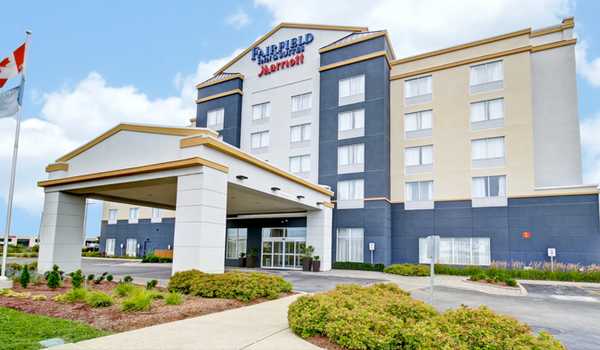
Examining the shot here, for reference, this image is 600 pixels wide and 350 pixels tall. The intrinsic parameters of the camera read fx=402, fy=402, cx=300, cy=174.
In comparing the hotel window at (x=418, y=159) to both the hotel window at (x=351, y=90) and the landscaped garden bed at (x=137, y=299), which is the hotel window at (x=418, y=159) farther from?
the landscaped garden bed at (x=137, y=299)

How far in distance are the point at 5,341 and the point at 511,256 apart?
27.2 metres

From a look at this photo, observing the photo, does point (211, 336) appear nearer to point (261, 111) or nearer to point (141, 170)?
point (141, 170)

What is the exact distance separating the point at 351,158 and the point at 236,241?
11.8 meters

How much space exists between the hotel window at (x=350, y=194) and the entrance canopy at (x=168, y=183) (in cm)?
676

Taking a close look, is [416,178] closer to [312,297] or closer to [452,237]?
[452,237]

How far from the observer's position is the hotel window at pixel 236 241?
3303 centimetres

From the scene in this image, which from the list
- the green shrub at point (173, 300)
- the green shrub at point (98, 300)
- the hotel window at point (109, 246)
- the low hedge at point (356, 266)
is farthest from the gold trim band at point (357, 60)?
the hotel window at point (109, 246)

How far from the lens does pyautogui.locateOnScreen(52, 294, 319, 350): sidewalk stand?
6.79 m

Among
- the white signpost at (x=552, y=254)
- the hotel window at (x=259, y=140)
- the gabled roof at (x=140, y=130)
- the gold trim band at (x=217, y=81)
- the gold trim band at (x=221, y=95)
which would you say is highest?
the gold trim band at (x=217, y=81)

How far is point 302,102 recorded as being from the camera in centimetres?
3403

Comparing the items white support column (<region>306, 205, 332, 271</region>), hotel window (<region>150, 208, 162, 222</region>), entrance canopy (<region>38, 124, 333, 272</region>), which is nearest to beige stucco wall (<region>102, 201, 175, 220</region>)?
hotel window (<region>150, 208, 162, 222</region>)

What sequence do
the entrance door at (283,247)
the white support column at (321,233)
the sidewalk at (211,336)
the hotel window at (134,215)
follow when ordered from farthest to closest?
the hotel window at (134,215) → the entrance door at (283,247) → the white support column at (321,233) → the sidewalk at (211,336)

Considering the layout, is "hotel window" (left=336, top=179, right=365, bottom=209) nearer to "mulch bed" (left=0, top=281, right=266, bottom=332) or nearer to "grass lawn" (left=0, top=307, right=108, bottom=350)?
"mulch bed" (left=0, top=281, right=266, bottom=332)

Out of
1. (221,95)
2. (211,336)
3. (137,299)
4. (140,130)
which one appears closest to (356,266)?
(140,130)
